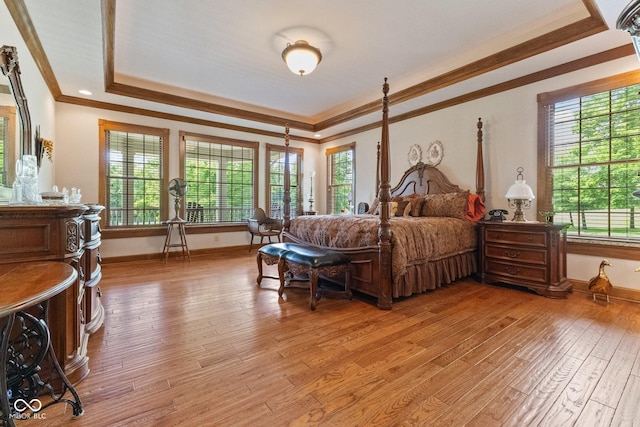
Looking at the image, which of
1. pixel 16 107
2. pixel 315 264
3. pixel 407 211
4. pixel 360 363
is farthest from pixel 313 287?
pixel 16 107

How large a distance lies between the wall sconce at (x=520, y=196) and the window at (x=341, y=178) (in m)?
3.29

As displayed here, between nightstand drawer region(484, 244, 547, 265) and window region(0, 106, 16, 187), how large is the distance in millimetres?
4778

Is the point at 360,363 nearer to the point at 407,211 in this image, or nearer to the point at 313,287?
the point at 313,287

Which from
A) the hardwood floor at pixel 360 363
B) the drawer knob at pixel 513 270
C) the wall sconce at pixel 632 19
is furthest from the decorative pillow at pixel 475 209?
the wall sconce at pixel 632 19

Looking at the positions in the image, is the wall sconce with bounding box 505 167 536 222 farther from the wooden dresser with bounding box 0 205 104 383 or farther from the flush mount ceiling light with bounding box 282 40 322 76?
the wooden dresser with bounding box 0 205 104 383

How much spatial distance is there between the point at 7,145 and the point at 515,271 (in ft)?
16.4

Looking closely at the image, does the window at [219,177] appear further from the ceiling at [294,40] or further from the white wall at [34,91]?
the white wall at [34,91]

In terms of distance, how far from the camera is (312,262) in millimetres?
2826

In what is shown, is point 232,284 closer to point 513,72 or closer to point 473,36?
point 473,36

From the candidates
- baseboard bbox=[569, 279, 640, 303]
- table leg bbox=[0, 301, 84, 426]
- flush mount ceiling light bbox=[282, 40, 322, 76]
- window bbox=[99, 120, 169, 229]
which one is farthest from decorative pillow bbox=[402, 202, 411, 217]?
window bbox=[99, 120, 169, 229]

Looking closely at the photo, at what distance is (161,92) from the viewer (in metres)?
4.70

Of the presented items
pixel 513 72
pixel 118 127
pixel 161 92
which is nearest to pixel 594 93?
pixel 513 72

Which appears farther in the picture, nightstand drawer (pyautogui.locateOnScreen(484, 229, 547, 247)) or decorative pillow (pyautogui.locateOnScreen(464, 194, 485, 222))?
decorative pillow (pyautogui.locateOnScreen(464, 194, 485, 222))

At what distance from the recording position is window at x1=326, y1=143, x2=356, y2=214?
21.3ft
